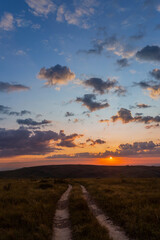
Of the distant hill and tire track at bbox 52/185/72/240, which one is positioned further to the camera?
the distant hill

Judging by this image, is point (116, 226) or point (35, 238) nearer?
point (35, 238)

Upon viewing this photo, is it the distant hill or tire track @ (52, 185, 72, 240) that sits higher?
tire track @ (52, 185, 72, 240)

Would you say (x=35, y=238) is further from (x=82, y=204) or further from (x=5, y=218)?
(x=82, y=204)

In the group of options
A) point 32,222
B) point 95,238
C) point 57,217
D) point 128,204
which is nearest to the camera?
point 95,238

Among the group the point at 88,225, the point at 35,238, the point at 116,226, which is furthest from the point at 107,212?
the point at 35,238

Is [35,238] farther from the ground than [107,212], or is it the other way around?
[35,238]

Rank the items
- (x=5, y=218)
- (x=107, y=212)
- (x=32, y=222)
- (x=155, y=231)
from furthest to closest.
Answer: (x=107, y=212)
(x=5, y=218)
(x=32, y=222)
(x=155, y=231)

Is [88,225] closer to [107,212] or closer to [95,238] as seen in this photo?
[95,238]

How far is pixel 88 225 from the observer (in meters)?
10.2

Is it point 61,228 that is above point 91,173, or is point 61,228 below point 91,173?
above

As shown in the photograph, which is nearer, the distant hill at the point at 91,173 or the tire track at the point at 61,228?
the tire track at the point at 61,228

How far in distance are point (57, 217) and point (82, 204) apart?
3.45m

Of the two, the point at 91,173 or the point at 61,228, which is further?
the point at 91,173

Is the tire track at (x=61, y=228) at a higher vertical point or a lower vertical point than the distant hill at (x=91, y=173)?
higher
